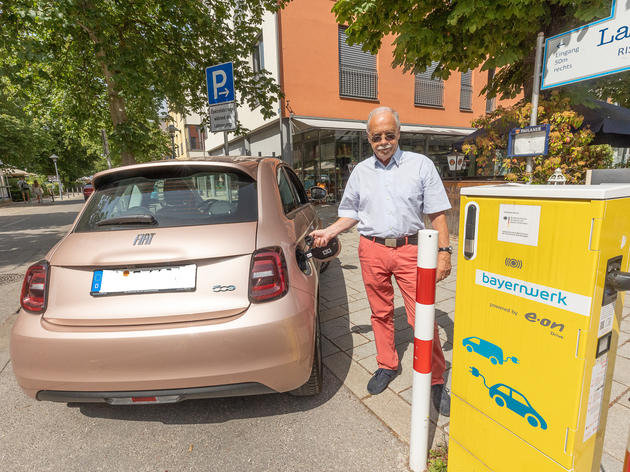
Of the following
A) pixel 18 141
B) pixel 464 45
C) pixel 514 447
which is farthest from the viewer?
pixel 18 141

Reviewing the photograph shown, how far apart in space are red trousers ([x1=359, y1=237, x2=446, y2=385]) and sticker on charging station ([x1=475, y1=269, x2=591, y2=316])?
79 centimetres

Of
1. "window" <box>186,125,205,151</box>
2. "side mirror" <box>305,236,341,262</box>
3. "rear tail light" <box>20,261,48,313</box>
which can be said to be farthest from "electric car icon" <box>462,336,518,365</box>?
"window" <box>186,125,205,151</box>

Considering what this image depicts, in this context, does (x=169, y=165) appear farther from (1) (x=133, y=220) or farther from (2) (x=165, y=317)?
(2) (x=165, y=317)

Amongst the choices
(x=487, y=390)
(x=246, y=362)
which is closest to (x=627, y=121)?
(x=487, y=390)

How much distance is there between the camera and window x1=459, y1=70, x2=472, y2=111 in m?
16.5

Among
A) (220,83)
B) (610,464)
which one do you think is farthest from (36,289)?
(220,83)

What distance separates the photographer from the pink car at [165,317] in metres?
1.78

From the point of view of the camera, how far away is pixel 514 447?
139cm

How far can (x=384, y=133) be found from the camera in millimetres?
2141

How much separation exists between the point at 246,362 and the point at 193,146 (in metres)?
35.5

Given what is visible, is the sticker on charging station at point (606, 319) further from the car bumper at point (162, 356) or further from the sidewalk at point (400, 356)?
the car bumper at point (162, 356)

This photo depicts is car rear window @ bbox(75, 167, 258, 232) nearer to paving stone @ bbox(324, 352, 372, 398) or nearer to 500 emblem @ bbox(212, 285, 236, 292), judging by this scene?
500 emblem @ bbox(212, 285, 236, 292)

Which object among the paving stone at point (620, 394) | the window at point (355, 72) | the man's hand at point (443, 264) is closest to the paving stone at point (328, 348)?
the man's hand at point (443, 264)

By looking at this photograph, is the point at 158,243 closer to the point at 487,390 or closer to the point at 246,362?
the point at 246,362
